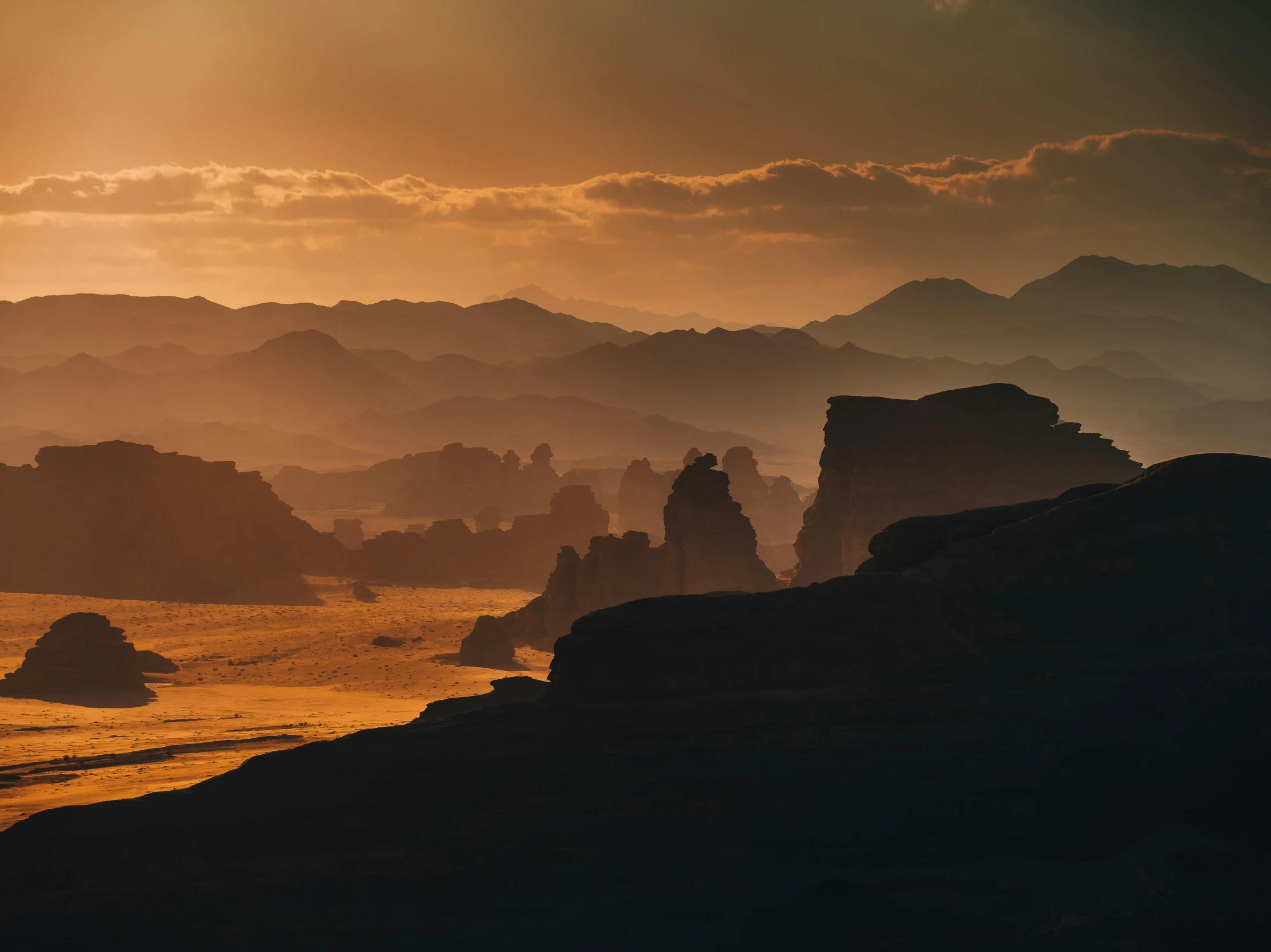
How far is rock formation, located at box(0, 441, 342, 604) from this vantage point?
8156 cm

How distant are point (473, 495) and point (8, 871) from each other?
13298cm

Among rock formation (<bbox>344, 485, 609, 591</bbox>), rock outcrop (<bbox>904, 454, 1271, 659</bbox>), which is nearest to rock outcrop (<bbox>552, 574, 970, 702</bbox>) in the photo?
rock outcrop (<bbox>904, 454, 1271, 659</bbox>)

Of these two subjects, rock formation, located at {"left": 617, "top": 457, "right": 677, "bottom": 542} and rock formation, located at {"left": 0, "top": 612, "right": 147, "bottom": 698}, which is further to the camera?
rock formation, located at {"left": 617, "top": 457, "right": 677, "bottom": 542}

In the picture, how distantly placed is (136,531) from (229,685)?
39334 millimetres

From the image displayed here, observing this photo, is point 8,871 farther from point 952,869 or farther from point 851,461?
point 851,461

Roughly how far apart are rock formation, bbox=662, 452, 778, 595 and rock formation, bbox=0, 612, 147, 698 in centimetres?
2825

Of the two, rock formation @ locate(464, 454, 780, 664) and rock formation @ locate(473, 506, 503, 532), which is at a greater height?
rock formation @ locate(473, 506, 503, 532)

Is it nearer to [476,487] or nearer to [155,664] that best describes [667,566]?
[155,664]

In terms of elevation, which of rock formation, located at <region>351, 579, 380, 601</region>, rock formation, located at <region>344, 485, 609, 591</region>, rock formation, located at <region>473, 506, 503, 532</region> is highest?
rock formation, located at <region>473, 506, 503, 532</region>

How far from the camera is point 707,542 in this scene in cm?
5844

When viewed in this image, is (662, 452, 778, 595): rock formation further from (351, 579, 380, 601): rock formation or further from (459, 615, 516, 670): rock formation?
(351, 579, 380, 601): rock formation

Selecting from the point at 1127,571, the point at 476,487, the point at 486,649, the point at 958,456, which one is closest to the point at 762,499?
the point at 476,487

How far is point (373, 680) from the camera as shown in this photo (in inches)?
2037

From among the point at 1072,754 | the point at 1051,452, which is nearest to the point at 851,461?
the point at 1051,452
